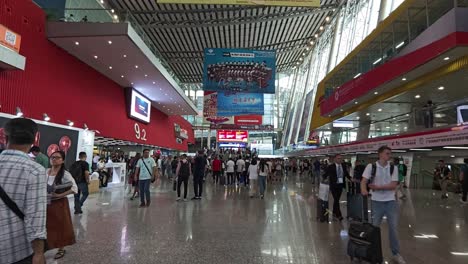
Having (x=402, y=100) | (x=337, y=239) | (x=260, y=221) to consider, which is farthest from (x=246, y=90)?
(x=337, y=239)

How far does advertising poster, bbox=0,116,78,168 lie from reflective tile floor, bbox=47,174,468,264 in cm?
381

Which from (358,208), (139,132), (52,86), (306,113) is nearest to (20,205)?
(358,208)

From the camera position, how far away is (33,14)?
11.4 metres

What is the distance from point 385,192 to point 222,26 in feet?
79.8

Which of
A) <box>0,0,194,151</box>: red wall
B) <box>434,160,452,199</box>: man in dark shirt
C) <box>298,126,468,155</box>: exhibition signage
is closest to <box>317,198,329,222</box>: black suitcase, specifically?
<box>298,126,468,155</box>: exhibition signage

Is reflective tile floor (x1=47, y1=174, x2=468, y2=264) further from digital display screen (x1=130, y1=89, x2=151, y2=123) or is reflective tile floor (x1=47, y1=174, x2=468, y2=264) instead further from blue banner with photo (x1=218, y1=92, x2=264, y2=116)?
digital display screen (x1=130, y1=89, x2=151, y2=123)

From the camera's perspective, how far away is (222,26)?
87.0ft

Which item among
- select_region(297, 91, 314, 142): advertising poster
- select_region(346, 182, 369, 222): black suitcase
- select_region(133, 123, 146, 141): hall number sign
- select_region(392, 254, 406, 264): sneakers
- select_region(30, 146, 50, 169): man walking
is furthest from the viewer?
select_region(297, 91, 314, 142): advertising poster

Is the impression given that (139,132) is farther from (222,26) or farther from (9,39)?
(9,39)

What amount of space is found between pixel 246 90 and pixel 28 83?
30.6 ft

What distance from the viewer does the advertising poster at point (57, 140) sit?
10.9 m

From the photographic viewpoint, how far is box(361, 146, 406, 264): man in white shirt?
4.29 m

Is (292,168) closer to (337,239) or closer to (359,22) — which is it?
(359,22)

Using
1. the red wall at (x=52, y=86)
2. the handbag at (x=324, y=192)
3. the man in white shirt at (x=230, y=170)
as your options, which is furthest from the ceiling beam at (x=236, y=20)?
the handbag at (x=324, y=192)
